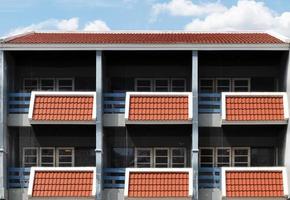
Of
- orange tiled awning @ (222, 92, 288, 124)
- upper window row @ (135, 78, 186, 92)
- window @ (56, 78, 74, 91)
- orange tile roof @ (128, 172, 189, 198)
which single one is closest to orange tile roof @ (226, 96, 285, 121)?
orange tiled awning @ (222, 92, 288, 124)

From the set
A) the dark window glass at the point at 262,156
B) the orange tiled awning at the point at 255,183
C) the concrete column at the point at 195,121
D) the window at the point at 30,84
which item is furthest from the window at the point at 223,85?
the window at the point at 30,84

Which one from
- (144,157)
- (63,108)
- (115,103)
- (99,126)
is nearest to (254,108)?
(144,157)

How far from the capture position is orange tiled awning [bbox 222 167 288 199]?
20453mm

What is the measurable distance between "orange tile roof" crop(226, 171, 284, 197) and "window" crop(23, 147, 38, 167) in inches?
295

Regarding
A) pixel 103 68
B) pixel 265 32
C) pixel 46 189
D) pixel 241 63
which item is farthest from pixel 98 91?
pixel 265 32

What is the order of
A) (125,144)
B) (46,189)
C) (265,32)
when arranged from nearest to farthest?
1. (46,189)
2. (125,144)
3. (265,32)

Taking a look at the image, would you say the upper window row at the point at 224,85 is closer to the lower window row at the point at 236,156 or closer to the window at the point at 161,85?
the window at the point at 161,85

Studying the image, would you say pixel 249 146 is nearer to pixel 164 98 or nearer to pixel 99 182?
pixel 164 98

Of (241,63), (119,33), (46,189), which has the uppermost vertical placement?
(119,33)

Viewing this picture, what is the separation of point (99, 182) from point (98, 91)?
3.34 metres

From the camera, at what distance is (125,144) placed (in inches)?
877

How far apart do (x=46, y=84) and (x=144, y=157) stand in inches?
194

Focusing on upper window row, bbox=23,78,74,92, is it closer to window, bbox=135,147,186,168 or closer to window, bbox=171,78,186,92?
window, bbox=135,147,186,168

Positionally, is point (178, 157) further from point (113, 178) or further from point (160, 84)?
point (160, 84)
